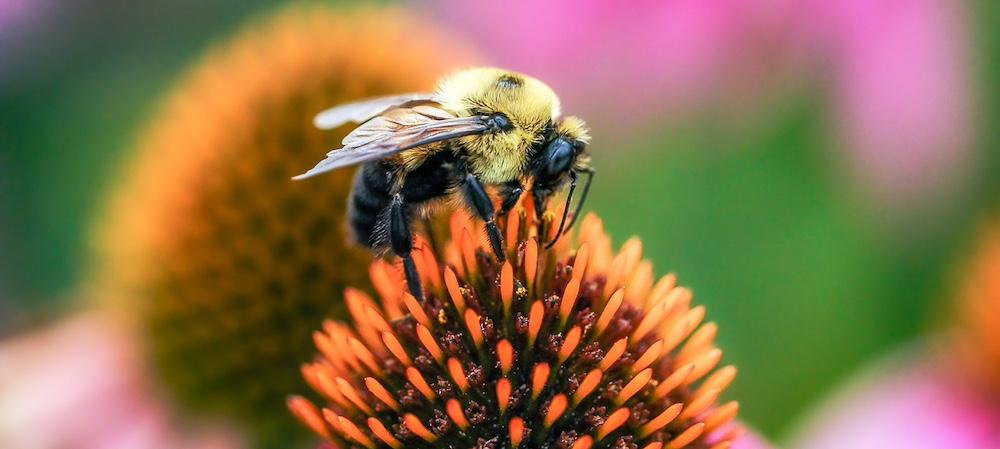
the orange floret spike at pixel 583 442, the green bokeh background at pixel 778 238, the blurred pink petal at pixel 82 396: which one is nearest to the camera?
the orange floret spike at pixel 583 442

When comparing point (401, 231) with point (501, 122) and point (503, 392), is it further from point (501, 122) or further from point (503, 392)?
point (503, 392)

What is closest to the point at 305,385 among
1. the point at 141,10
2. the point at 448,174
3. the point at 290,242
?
the point at 290,242

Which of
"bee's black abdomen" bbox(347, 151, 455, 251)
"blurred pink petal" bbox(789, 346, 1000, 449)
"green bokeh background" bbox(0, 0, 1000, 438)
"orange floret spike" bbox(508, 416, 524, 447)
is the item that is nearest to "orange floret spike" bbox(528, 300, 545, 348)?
"orange floret spike" bbox(508, 416, 524, 447)

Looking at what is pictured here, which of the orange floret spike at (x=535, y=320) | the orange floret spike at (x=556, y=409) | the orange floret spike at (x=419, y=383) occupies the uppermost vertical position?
the orange floret spike at (x=419, y=383)

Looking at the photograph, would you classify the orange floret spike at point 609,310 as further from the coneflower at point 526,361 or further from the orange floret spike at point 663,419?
the orange floret spike at point 663,419

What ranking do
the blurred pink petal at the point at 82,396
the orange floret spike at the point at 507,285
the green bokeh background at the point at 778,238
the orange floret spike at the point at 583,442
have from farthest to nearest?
the green bokeh background at the point at 778,238
the blurred pink petal at the point at 82,396
the orange floret spike at the point at 507,285
the orange floret spike at the point at 583,442

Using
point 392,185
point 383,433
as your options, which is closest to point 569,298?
point 383,433

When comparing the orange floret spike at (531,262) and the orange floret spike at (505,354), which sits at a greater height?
the orange floret spike at (531,262)

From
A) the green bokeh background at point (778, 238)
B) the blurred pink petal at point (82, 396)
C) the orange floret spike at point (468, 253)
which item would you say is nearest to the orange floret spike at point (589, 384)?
the orange floret spike at point (468, 253)
